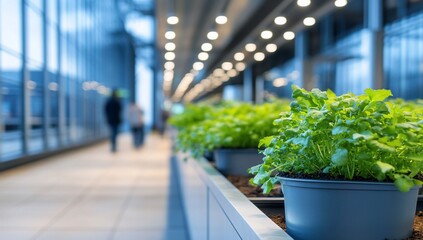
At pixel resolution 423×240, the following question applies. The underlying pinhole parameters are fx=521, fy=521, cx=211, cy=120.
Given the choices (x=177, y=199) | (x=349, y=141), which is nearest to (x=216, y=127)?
(x=349, y=141)

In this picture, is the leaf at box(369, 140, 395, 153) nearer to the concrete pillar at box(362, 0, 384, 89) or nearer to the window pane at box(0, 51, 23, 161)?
the concrete pillar at box(362, 0, 384, 89)

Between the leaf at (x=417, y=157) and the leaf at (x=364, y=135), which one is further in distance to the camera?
the leaf at (x=417, y=157)

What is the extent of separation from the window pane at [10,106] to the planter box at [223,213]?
6.61m

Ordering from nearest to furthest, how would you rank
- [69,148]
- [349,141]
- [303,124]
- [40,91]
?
1. [349,141]
2. [303,124]
3. [40,91]
4. [69,148]

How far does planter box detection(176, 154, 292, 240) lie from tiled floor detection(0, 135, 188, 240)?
102 centimetres

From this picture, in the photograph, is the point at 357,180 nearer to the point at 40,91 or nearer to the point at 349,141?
the point at 349,141

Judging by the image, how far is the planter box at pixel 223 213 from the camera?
186 cm

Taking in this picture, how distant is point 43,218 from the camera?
545 centimetres

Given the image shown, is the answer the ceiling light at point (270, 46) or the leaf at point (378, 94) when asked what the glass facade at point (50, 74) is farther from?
the leaf at point (378, 94)

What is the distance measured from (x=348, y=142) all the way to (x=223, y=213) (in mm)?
916

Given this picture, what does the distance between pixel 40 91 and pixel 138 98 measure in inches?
966

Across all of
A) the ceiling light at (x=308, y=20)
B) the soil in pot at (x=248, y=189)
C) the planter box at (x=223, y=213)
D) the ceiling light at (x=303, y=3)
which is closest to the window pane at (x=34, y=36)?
the ceiling light at (x=308, y=20)

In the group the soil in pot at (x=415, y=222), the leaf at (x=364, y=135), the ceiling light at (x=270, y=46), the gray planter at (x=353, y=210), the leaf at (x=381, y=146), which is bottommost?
the soil in pot at (x=415, y=222)

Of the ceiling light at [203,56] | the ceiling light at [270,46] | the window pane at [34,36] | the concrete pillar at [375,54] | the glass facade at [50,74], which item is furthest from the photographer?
the ceiling light at [203,56]
